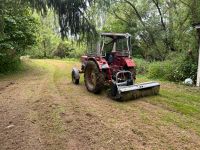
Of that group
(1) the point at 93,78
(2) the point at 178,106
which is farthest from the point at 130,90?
(1) the point at 93,78

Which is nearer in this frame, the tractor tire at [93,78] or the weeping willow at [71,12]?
the weeping willow at [71,12]

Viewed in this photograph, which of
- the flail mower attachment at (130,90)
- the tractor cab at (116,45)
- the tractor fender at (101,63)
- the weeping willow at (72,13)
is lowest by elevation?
the flail mower attachment at (130,90)

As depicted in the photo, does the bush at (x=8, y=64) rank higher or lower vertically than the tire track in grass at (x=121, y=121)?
higher

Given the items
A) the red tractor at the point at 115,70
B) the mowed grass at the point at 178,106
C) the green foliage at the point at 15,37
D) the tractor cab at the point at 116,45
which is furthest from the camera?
the green foliage at the point at 15,37

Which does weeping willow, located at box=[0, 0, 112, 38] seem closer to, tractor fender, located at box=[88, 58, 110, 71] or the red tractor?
the red tractor

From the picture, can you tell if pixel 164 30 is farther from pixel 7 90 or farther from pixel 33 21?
pixel 7 90

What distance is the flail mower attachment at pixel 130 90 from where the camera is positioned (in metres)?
8.34

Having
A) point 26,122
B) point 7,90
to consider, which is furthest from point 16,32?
point 26,122

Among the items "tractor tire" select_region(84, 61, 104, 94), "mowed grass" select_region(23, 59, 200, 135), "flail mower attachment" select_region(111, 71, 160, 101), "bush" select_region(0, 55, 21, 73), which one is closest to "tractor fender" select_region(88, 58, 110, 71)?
"tractor tire" select_region(84, 61, 104, 94)

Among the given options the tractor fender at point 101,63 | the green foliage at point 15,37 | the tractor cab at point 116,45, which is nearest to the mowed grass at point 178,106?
the tractor fender at point 101,63

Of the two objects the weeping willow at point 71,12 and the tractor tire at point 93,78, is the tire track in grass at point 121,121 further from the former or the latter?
the weeping willow at point 71,12

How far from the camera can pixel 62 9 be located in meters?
6.09

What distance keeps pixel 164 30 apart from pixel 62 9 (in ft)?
49.1

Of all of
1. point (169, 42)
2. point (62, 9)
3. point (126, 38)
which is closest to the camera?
point (62, 9)
